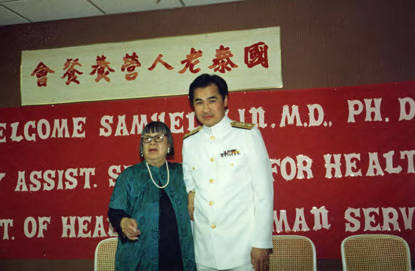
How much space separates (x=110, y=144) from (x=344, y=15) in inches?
94.9

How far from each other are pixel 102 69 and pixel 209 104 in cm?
153

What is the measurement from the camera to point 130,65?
9.13ft

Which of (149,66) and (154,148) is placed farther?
(149,66)

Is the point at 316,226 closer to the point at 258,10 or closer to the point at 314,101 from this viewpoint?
the point at 314,101

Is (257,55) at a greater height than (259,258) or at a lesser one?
greater

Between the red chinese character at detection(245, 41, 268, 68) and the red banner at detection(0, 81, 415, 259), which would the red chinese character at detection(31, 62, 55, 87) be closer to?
the red banner at detection(0, 81, 415, 259)

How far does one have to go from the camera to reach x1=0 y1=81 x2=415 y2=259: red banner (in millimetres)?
2439

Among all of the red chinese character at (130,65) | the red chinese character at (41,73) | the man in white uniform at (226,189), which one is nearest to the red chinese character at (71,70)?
the red chinese character at (41,73)

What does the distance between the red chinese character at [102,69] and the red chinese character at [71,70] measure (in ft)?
0.56

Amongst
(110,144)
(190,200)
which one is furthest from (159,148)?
(110,144)

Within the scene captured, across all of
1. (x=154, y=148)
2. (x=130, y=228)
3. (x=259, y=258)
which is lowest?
(x=259, y=258)

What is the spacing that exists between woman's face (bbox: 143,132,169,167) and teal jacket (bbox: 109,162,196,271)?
1.9 inches

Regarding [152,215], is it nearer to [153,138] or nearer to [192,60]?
[153,138]

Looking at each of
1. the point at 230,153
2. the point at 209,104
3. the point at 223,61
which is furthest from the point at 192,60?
the point at 230,153
